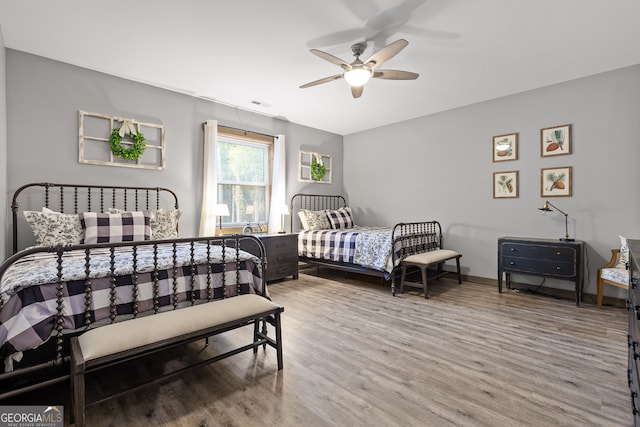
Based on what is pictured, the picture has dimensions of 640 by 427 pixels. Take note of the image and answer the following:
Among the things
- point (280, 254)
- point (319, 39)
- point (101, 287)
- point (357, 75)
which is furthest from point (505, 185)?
point (101, 287)

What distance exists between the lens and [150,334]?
5.19ft

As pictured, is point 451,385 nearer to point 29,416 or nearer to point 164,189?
point 29,416

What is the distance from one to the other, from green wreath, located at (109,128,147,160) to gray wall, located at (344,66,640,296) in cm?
378

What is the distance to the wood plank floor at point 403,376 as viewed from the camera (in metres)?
1.62

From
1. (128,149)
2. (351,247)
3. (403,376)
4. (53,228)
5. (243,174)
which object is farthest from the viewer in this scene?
(243,174)

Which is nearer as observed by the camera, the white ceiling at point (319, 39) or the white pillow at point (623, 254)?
the white ceiling at point (319, 39)

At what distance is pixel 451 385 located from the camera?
1.90m

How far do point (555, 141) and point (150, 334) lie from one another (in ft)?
15.4

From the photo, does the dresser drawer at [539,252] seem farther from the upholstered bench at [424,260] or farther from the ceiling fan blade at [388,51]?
the ceiling fan blade at [388,51]

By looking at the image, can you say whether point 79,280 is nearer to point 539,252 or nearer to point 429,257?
point 429,257

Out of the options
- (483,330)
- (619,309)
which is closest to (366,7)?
(483,330)

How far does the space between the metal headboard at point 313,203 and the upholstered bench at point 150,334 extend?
342 cm

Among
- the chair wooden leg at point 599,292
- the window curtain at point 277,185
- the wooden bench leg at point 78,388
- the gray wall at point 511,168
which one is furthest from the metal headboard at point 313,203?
the wooden bench leg at point 78,388

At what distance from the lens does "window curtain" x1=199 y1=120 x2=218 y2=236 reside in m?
4.24
